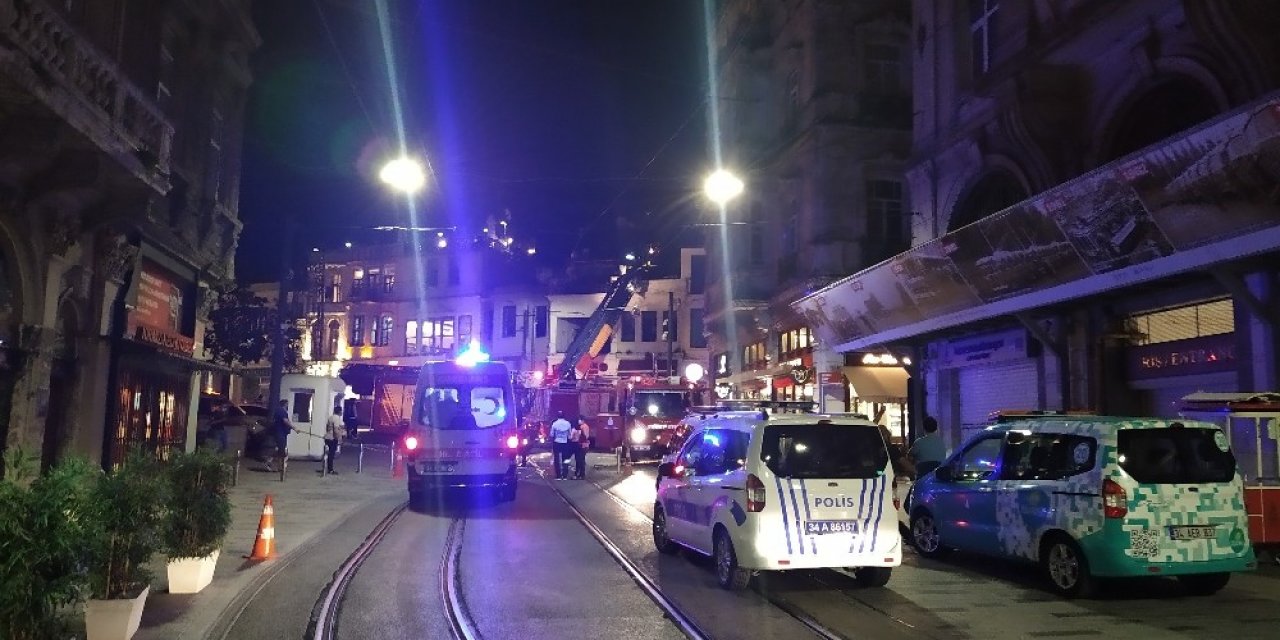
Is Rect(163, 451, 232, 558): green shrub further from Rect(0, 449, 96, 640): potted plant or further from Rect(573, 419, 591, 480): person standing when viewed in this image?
Rect(573, 419, 591, 480): person standing

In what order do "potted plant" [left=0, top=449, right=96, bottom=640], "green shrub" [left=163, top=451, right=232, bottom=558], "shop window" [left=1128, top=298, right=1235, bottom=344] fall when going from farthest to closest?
"shop window" [left=1128, top=298, right=1235, bottom=344], "green shrub" [left=163, top=451, right=232, bottom=558], "potted plant" [left=0, top=449, right=96, bottom=640]

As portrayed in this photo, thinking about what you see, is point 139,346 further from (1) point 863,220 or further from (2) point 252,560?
(1) point 863,220

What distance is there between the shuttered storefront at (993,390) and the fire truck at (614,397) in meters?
9.75

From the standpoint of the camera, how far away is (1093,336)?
16.6m

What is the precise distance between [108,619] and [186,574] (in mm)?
1865

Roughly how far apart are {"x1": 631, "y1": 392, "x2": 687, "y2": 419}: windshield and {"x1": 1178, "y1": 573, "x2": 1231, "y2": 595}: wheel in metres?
20.6

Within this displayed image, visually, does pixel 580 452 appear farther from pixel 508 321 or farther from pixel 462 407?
pixel 508 321

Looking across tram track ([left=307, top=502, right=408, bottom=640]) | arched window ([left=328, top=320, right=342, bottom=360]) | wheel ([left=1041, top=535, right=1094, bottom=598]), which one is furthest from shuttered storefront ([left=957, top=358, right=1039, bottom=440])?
arched window ([left=328, top=320, right=342, bottom=360])

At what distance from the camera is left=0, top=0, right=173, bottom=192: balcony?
9570mm

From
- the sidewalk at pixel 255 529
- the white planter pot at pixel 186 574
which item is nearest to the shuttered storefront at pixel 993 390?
the sidewalk at pixel 255 529

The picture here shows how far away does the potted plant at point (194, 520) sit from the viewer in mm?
8170

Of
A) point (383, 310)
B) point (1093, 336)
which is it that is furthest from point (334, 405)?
point (383, 310)

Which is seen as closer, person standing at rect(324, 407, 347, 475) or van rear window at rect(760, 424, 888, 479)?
van rear window at rect(760, 424, 888, 479)

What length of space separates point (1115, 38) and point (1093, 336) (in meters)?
5.35
